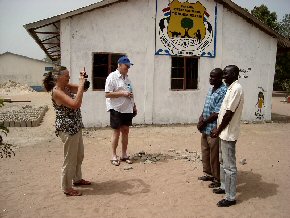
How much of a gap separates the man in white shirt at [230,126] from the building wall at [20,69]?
39394 mm

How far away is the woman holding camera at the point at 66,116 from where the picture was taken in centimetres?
377

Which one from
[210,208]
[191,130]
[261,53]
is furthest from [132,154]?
[261,53]

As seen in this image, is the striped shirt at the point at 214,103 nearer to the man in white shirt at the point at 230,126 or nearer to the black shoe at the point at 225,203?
the man in white shirt at the point at 230,126

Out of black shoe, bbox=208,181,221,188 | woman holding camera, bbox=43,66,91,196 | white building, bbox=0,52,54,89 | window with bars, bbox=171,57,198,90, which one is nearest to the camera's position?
woman holding camera, bbox=43,66,91,196

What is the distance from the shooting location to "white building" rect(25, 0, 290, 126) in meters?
9.05

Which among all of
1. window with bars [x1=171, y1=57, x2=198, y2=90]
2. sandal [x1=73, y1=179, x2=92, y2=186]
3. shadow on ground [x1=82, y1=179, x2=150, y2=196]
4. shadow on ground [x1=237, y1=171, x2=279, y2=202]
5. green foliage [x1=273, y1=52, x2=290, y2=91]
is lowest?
shadow on ground [x1=82, y1=179, x2=150, y2=196]

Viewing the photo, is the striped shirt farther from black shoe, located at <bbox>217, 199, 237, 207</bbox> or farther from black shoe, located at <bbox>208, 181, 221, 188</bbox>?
black shoe, located at <bbox>217, 199, 237, 207</bbox>

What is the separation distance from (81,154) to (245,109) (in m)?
8.75

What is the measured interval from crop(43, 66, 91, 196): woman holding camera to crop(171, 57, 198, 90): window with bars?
6.65 metres

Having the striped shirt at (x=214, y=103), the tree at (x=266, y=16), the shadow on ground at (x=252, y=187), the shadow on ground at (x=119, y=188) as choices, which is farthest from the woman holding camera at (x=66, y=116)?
the tree at (x=266, y=16)

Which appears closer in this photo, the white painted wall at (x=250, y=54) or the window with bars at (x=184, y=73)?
the window with bars at (x=184, y=73)

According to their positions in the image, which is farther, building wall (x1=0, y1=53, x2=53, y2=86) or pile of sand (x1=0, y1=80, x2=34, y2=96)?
building wall (x1=0, y1=53, x2=53, y2=86)


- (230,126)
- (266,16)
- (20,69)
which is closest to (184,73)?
(230,126)

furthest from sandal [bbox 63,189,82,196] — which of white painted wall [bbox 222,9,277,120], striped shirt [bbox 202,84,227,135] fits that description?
white painted wall [bbox 222,9,277,120]
